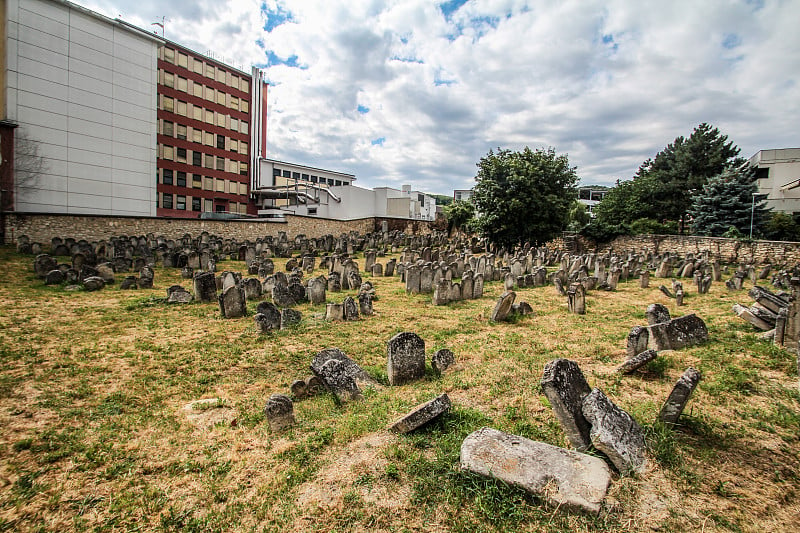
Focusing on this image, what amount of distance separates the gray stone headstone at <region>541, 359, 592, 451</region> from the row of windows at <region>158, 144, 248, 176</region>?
42.6m

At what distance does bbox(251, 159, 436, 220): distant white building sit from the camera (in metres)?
38.0

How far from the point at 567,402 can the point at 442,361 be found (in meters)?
2.34

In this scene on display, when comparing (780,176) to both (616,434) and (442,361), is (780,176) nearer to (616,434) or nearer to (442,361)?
(442,361)

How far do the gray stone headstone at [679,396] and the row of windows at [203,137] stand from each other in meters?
43.9

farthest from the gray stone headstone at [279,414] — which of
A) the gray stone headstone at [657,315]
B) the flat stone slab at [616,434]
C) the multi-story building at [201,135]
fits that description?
the multi-story building at [201,135]

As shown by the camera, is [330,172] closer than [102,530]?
No

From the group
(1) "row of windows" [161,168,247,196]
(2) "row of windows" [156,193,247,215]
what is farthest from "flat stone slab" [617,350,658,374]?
(1) "row of windows" [161,168,247,196]

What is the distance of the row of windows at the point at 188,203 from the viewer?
36.6 m

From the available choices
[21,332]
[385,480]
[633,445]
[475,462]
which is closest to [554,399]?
[633,445]

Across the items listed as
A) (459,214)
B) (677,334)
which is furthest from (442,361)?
(459,214)

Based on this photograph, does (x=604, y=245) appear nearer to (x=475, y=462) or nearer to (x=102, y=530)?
(x=475, y=462)

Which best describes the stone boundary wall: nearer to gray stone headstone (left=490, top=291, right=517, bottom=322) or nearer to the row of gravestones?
gray stone headstone (left=490, top=291, right=517, bottom=322)

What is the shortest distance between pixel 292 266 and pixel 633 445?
13.1 m

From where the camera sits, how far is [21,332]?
255 inches
